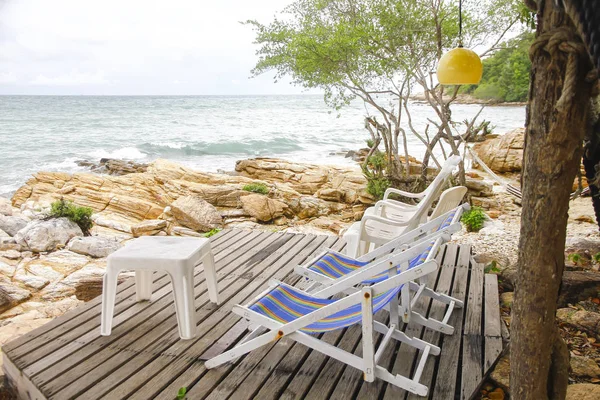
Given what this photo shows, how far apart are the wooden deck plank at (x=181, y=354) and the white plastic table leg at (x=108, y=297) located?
0.45m

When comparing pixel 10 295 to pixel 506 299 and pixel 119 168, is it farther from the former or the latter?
pixel 119 168

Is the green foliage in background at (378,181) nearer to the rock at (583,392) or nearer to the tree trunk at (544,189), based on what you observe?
the rock at (583,392)

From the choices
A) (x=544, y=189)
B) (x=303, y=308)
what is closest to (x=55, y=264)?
(x=303, y=308)

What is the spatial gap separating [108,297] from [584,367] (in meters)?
3.18

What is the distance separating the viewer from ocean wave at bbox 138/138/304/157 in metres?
23.9

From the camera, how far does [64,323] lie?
320 cm

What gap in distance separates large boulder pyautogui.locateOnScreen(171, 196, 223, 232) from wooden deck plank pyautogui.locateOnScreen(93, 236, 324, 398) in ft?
16.2

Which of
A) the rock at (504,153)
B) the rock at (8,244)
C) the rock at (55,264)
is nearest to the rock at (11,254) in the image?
the rock at (8,244)

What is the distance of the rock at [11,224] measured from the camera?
25.8ft

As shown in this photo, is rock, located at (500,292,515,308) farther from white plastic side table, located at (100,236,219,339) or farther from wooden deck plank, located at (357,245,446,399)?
white plastic side table, located at (100,236,219,339)

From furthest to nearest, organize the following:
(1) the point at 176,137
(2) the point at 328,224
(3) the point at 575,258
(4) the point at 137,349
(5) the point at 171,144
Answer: (1) the point at 176,137 < (5) the point at 171,144 < (2) the point at 328,224 < (3) the point at 575,258 < (4) the point at 137,349

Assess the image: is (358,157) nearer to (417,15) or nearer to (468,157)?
(468,157)

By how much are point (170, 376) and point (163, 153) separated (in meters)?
22.1

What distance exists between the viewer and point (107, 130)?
2980 centimetres
